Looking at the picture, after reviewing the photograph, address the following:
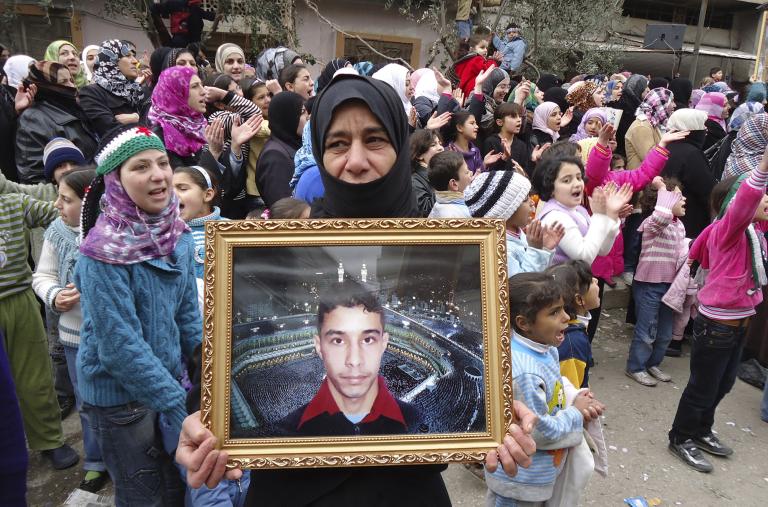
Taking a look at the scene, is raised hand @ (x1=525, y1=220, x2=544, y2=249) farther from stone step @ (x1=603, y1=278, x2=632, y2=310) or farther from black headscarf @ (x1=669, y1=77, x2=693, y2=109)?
black headscarf @ (x1=669, y1=77, x2=693, y2=109)

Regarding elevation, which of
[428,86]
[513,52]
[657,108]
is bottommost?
[657,108]

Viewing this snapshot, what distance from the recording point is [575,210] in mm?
4090

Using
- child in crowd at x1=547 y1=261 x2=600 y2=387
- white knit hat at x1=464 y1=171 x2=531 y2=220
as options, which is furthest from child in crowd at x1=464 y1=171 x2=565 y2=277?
child in crowd at x1=547 y1=261 x2=600 y2=387

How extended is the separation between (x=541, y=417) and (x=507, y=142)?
4852mm

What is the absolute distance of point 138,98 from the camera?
5.77 m

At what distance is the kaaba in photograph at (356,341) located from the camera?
140 cm

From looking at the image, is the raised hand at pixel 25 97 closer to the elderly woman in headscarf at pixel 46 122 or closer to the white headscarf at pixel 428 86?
the elderly woman in headscarf at pixel 46 122

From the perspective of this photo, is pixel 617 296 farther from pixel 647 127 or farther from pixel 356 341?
pixel 356 341

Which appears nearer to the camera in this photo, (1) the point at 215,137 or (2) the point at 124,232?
(2) the point at 124,232

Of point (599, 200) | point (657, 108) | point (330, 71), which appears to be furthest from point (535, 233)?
point (657, 108)

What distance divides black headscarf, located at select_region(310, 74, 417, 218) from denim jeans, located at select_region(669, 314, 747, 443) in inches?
129

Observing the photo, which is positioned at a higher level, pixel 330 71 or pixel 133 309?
pixel 330 71

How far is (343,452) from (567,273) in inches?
84.8

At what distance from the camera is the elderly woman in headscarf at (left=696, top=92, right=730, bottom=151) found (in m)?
7.73
